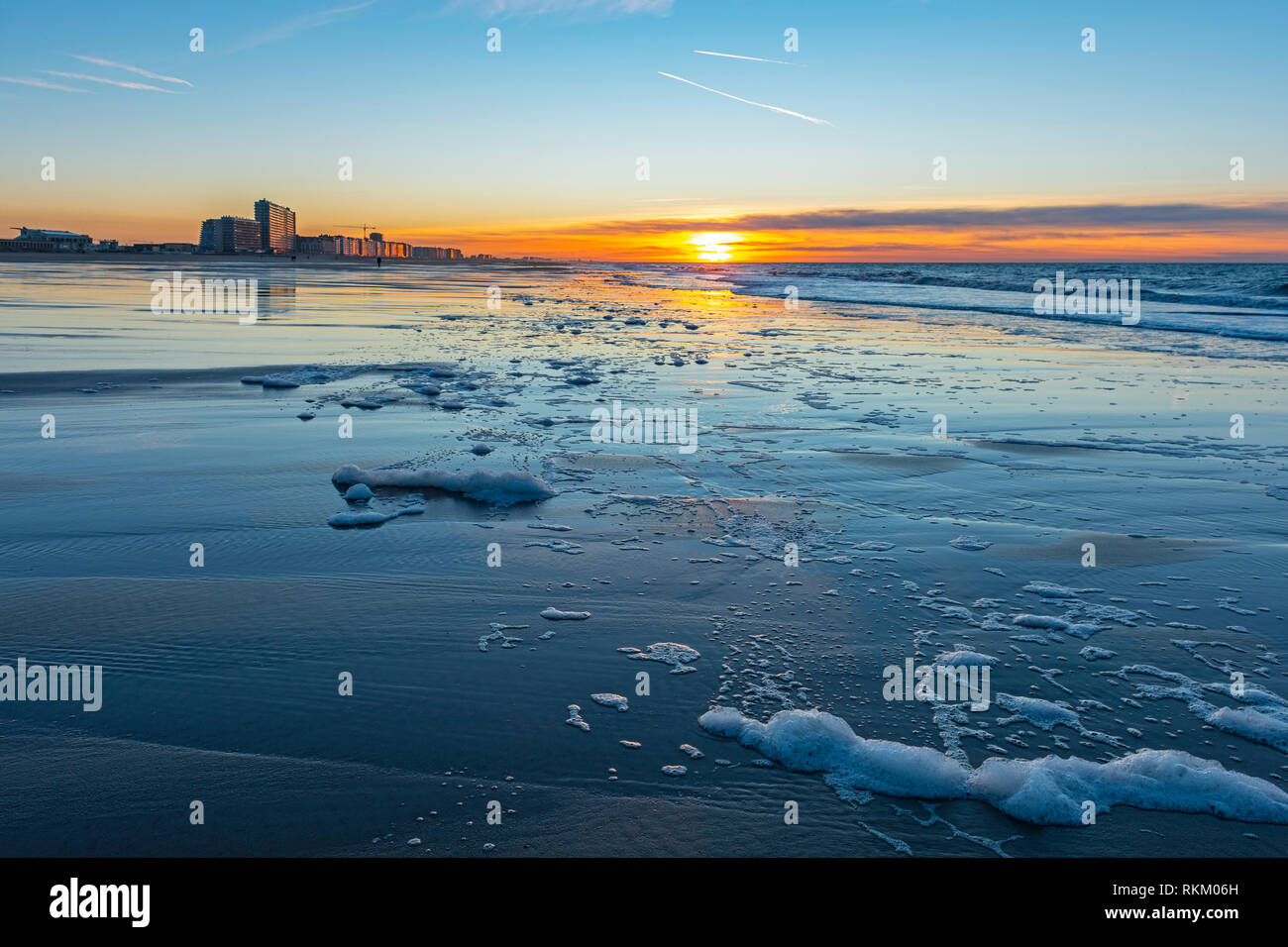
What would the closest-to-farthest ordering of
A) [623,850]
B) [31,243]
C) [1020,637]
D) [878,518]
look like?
[623,850]
[1020,637]
[878,518]
[31,243]

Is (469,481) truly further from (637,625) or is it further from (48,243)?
(48,243)

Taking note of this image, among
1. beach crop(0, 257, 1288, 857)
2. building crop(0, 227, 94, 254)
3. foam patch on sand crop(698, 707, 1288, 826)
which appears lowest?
foam patch on sand crop(698, 707, 1288, 826)

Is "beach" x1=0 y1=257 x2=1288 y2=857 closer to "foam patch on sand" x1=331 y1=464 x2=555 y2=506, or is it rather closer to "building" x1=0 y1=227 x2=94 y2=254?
"foam patch on sand" x1=331 y1=464 x2=555 y2=506

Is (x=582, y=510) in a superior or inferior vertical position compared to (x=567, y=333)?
inferior

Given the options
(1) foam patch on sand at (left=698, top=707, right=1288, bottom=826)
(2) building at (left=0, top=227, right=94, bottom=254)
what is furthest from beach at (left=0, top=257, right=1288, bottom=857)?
(2) building at (left=0, top=227, right=94, bottom=254)

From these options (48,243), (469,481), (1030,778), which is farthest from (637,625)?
(48,243)

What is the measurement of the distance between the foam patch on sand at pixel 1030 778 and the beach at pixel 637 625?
0.01 metres

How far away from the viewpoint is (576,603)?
15.0ft

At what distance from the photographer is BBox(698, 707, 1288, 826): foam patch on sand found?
2904 mm

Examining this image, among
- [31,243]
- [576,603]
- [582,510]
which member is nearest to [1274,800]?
[576,603]

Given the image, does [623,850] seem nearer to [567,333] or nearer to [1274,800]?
[1274,800]

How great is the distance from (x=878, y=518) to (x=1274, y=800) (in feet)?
11.0

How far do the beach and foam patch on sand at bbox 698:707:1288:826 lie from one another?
0.6 inches

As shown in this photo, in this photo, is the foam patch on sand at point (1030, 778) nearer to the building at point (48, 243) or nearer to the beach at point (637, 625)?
the beach at point (637, 625)
